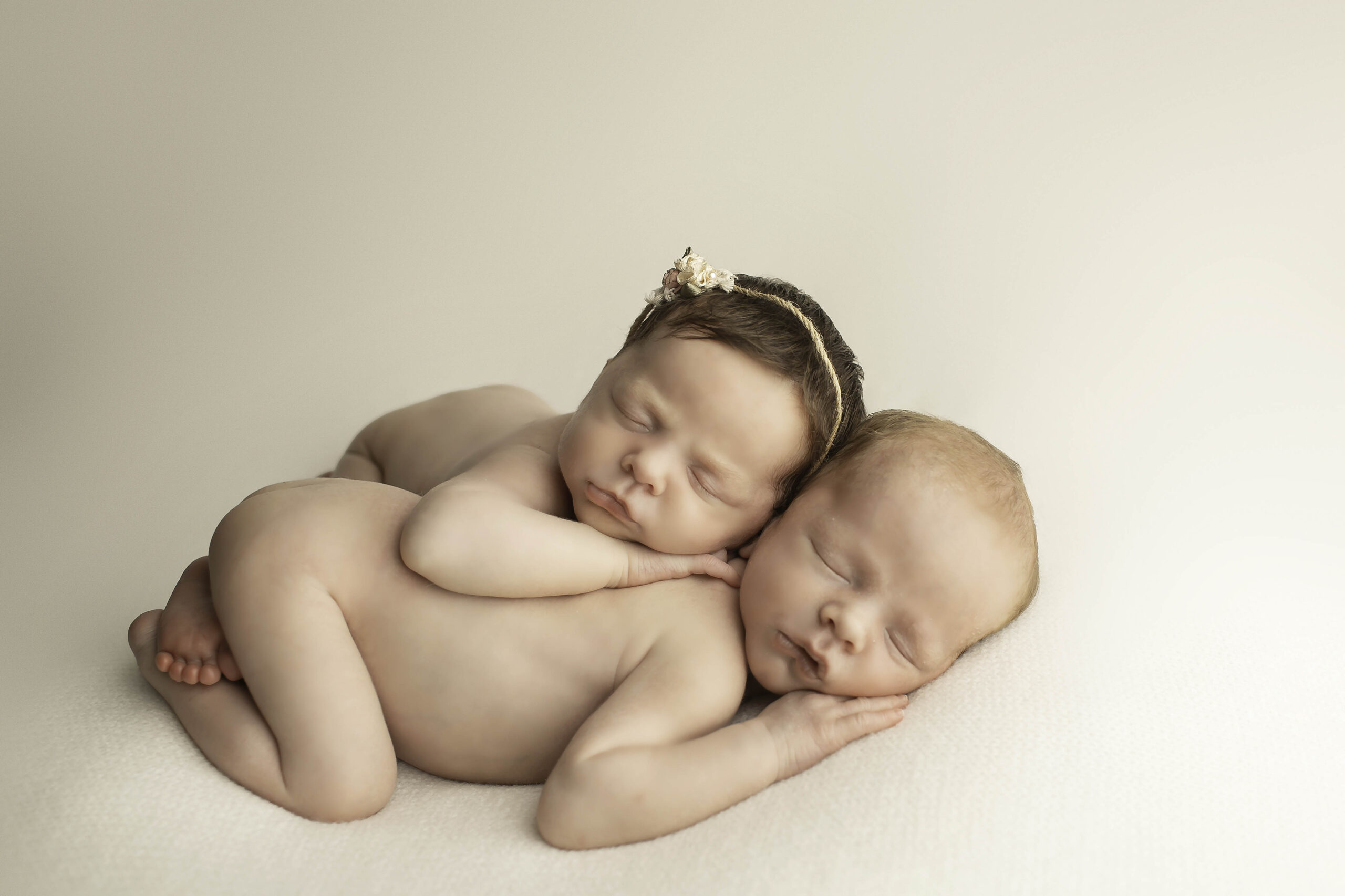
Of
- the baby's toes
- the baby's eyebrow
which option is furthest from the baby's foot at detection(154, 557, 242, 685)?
the baby's eyebrow

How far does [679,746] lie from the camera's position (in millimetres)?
1422

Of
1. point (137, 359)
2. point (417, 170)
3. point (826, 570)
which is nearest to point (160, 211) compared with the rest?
Answer: point (137, 359)

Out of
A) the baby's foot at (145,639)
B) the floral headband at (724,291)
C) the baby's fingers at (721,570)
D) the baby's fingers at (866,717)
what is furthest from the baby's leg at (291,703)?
the floral headband at (724,291)

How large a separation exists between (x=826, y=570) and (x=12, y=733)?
119cm

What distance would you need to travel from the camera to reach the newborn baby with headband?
144cm

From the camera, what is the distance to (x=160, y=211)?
2979 millimetres

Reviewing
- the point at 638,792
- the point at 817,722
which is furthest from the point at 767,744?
the point at 638,792

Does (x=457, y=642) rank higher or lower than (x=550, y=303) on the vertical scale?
lower

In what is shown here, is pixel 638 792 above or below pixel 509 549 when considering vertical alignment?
below

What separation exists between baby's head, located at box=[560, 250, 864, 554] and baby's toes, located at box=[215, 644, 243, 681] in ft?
1.80

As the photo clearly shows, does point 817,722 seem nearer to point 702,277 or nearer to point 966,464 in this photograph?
point 966,464

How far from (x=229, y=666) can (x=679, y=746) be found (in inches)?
26.5

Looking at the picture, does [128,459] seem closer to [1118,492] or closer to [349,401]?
[349,401]

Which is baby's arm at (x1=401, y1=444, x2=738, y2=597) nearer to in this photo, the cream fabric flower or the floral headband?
the floral headband
